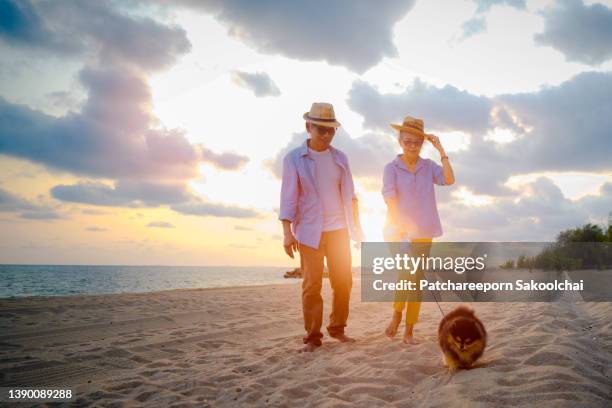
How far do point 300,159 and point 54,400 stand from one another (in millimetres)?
3238

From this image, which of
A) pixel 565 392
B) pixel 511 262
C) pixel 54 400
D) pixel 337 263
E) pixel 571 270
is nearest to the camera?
pixel 565 392

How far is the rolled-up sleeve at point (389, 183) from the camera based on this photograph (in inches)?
193

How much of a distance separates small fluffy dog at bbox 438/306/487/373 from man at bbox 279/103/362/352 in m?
1.49

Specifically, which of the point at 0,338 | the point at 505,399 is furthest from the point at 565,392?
the point at 0,338

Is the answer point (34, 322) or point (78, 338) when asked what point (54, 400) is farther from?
point (34, 322)

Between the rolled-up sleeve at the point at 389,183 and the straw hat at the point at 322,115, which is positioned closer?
the straw hat at the point at 322,115

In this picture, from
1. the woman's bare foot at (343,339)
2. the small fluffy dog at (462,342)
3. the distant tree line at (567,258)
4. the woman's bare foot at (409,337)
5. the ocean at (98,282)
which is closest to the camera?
the small fluffy dog at (462,342)

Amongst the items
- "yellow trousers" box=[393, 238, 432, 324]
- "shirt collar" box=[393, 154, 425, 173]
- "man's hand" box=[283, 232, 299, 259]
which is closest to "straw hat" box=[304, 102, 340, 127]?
"shirt collar" box=[393, 154, 425, 173]

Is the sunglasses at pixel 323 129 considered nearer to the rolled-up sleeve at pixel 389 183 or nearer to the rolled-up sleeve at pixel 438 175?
the rolled-up sleeve at pixel 389 183

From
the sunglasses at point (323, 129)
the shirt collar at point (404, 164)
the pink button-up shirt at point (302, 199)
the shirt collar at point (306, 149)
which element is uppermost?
the sunglasses at point (323, 129)

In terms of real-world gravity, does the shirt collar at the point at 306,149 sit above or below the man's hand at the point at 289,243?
above

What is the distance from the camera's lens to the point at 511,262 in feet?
65.6

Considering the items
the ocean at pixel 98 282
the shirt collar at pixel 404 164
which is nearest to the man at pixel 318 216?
the shirt collar at pixel 404 164

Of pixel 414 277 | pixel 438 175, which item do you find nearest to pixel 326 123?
pixel 438 175
